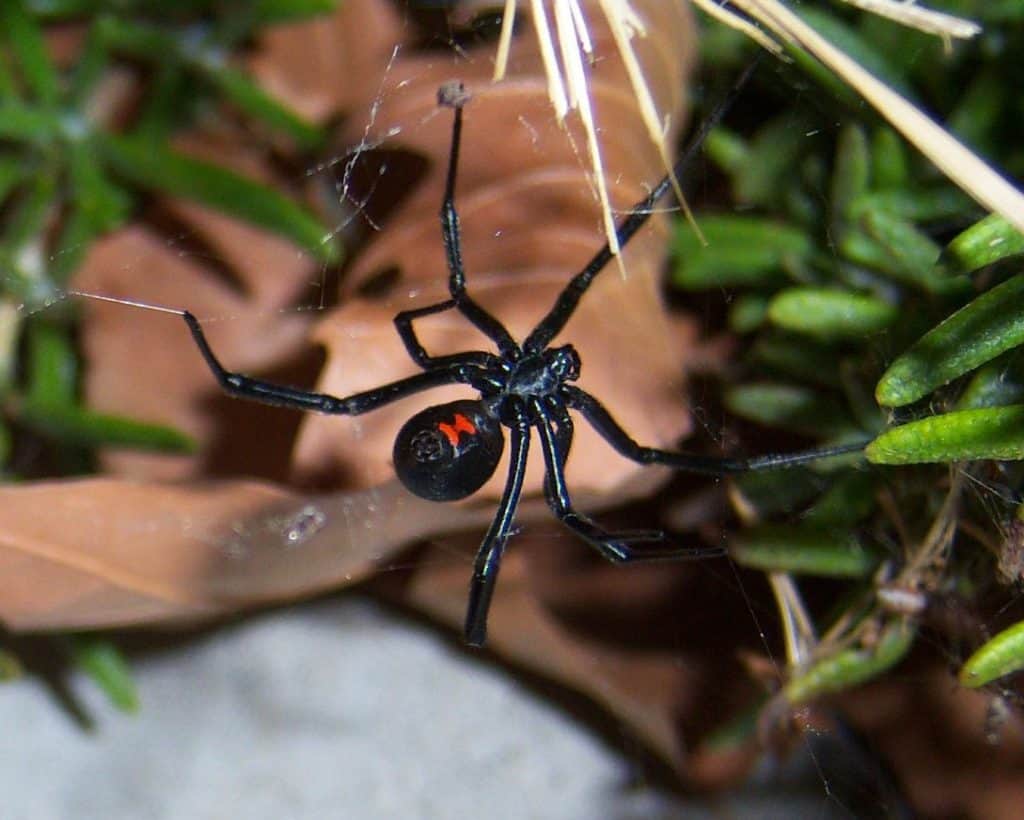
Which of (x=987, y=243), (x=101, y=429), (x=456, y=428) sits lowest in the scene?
(x=101, y=429)

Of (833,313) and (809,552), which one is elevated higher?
(833,313)

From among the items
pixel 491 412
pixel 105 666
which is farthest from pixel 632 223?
pixel 105 666

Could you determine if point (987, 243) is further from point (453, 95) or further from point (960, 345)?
point (453, 95)

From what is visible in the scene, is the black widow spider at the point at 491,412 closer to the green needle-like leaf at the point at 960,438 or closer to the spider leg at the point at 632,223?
the spider leg at the point at 632,223

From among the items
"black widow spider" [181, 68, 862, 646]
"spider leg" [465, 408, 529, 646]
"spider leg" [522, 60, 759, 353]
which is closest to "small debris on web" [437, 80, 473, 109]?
"black widow spider" [181, 68, 862, 646]

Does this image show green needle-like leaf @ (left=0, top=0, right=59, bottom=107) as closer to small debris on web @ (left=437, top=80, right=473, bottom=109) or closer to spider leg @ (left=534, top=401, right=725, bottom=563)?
small debris on web @ (left=437, top=80, right=473, bottom=109)

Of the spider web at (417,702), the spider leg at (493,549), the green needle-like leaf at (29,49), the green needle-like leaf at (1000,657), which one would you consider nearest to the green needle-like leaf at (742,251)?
the spider web at (417,702)

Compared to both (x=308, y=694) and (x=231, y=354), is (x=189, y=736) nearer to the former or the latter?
(x=308, y=694)
